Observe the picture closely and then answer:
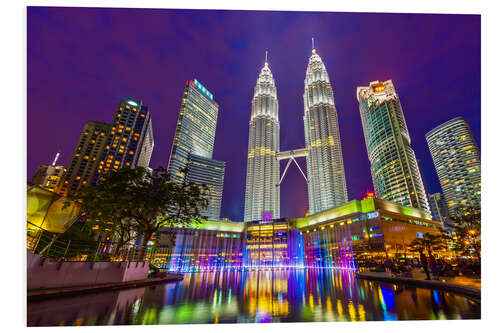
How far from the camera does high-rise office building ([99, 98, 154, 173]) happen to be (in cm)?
8175

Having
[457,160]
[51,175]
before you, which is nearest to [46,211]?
[51,175]

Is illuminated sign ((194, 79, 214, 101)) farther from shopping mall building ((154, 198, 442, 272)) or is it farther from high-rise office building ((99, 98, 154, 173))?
shopping mall building ((154, 198, 442, 272))

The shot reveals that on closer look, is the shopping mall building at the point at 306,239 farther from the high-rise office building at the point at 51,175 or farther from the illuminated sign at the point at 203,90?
the illuminated sign at the point at 203,90

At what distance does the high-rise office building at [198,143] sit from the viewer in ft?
377

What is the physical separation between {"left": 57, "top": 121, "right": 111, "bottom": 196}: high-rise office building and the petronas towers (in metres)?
69.5

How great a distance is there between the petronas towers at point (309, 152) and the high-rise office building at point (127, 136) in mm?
57334

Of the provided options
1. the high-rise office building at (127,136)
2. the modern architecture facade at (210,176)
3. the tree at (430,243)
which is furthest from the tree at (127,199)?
the modern architecture facade at (210,176)

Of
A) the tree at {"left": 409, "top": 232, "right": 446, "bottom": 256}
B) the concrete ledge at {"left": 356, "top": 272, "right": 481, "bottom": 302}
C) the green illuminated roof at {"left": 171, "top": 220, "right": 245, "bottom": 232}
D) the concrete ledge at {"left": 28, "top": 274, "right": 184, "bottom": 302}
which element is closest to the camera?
the concrete ledge at {"left": 28, "top": 274, "right": 184, "bottom": 302}

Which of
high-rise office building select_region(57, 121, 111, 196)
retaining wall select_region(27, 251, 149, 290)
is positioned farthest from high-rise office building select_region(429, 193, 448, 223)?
high-rise office building select_region(57, 121, 111, 196)

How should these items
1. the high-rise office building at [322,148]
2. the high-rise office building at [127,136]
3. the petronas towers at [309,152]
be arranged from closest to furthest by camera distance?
the high-rise office building at [127,136] → the high-rise office building at [322,148] → the petronas towers at [309,152]

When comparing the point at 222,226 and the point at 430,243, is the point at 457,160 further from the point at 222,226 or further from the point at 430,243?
the point at 222,226

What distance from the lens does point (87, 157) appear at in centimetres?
8550

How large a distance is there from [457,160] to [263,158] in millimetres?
85173

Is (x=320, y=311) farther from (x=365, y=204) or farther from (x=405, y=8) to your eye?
(x=365, y=204)
